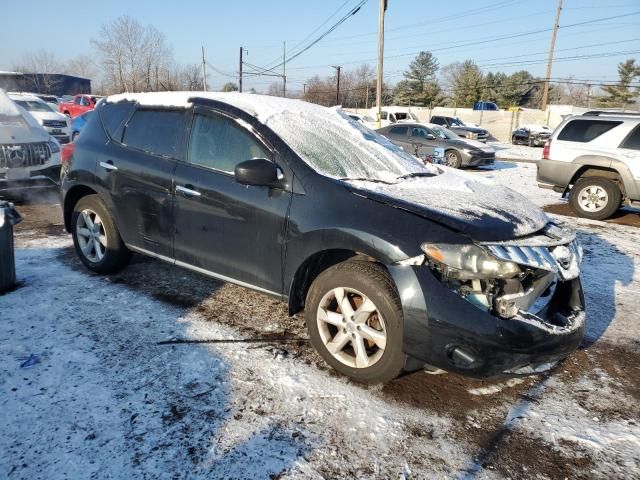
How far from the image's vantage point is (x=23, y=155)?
6.65m

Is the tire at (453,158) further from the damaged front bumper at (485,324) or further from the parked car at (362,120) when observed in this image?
the damaged front bumper at (485,324)

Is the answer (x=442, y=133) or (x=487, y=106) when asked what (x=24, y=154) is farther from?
(x=487, y=106)

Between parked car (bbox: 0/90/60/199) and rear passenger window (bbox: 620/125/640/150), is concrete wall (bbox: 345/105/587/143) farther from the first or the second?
parked car (bbox: 0/90/60/199)

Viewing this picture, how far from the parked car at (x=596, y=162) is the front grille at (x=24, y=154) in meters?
8.65

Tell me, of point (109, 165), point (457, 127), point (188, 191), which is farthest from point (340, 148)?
point (457, 127)

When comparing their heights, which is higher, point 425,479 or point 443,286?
point 443,286

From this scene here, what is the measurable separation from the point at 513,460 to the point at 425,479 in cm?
49

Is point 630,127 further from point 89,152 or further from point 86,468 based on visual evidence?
point 86,468

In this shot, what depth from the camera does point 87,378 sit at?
2695mm

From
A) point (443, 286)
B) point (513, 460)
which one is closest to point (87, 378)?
point (443, 286)

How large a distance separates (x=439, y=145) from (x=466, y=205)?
12147 mm

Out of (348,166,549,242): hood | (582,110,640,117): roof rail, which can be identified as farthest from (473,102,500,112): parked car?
(348,166,549,242): hood

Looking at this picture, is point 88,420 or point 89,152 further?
point 89,152

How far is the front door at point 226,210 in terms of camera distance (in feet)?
10.1
